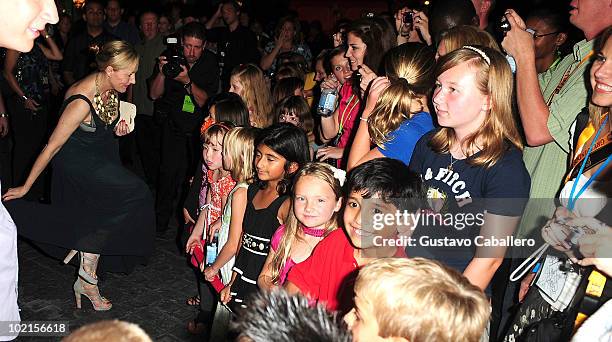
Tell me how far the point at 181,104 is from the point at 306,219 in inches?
118

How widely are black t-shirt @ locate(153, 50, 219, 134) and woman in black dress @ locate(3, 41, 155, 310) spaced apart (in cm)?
103

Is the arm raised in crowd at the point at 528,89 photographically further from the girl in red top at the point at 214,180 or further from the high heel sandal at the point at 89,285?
the high heel sandal at the point at 89,285

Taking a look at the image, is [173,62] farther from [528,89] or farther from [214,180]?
[528,89]

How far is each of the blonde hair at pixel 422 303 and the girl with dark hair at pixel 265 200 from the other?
1.51m

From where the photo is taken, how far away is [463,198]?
240 centimetres

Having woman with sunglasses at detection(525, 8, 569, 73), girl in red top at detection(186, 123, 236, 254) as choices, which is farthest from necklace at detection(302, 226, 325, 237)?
woman with sunglasses at detection(525, 8, 569, 73)

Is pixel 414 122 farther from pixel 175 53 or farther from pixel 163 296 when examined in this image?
pixel 175 53

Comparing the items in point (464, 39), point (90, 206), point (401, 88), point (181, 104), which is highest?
point (464, 39)

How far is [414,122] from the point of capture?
299 cm

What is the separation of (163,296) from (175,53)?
2413 millimetres

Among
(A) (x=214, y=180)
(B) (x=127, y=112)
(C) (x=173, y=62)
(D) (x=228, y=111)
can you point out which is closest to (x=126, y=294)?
(A) (x=214, y=180)

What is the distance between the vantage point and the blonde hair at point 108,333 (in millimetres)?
1305

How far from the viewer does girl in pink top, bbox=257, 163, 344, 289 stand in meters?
2.82

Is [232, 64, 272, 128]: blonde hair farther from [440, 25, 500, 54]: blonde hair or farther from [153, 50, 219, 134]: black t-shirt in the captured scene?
[440, 25, 500, 54]: blonde hair
